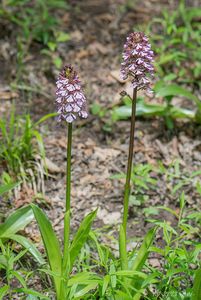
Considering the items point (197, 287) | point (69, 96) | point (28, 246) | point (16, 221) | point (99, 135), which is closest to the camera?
point (69, 96)

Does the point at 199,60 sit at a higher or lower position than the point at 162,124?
higher

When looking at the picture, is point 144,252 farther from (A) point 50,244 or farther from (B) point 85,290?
(A) point 50,244

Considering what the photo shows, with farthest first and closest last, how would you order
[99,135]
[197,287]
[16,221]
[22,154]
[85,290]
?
[99,135], [22,154], [16,221], [85,290], [197,287]

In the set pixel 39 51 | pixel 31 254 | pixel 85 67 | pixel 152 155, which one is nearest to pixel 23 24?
pixel 39 51

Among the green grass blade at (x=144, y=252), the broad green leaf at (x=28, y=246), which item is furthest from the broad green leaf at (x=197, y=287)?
the broad green leaf at (x=28, y=246)

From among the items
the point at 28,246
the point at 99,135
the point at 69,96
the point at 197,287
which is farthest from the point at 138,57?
the point at 99,135

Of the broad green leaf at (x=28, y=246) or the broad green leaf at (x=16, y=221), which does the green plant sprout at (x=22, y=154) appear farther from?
the broad green leaf at (x=28, y=246)

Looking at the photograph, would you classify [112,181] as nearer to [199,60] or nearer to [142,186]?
[142,186]

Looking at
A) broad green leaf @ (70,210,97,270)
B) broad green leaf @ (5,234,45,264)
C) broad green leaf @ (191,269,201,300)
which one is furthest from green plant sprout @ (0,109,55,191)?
broad green leaf @ (191,269,201,300)
